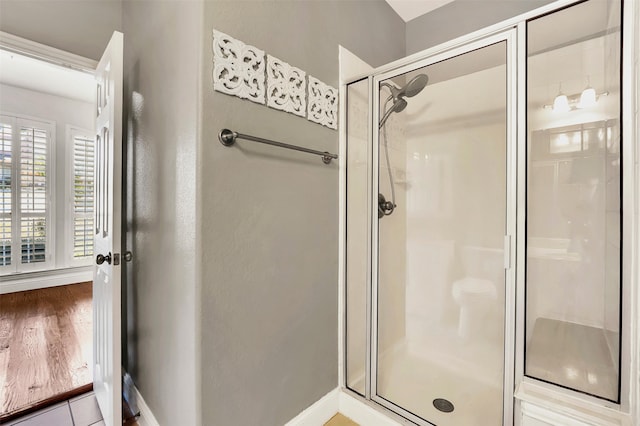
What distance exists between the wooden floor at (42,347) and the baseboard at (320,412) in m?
1.42

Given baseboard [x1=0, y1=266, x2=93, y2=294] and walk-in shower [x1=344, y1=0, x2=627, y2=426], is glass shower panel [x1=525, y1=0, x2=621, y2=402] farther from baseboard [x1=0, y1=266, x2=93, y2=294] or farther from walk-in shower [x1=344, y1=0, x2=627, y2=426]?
baseboard [x1=0, y1=266, x2=93, y2=294]

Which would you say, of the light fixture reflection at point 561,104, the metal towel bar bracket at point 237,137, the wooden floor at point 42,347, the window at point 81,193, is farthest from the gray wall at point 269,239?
the window at point 81,193

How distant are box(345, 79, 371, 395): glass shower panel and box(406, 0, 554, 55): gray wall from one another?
102 centimetres

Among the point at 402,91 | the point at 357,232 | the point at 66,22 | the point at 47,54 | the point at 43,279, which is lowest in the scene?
the point at 43,279

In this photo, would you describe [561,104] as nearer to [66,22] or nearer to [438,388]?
[438,388]

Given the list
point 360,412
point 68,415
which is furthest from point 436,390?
point 68,415

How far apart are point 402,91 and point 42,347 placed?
11.0 ft

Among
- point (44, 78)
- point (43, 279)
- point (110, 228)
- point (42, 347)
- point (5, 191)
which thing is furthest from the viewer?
point (43, 279)

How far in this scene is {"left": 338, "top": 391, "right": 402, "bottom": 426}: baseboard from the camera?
1.48 meters

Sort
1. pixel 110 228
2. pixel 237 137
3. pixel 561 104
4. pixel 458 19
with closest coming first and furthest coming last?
pixel 237 137
pixel 561 104
pixel 110 228
pixel 458 19

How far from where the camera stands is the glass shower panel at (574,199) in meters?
1.06

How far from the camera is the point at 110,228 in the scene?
1.38 metres

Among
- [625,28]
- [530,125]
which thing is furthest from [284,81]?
[625,28]

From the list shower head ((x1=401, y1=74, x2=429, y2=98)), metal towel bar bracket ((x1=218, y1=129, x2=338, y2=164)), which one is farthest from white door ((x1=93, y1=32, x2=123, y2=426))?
shower head ((x1=401, y1=74, x2=429, y2=98))
